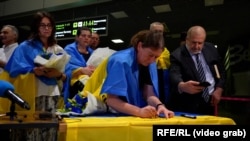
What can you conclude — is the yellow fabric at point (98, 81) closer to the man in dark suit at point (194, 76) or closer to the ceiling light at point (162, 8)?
the man in dark suit at point (194, 76)

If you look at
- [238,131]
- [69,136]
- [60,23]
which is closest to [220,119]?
[238,131]

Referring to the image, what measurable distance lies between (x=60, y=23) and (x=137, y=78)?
3.71m

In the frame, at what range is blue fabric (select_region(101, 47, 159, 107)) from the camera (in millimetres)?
1662

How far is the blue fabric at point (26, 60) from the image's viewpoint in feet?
7.47

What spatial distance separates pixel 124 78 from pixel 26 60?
0.94 metres

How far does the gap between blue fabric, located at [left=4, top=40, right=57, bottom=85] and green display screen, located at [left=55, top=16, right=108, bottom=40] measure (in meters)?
2.57

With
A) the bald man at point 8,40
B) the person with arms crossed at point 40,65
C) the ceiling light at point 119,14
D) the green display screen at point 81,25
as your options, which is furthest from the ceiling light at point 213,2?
the person with arms crossed at point 40,65

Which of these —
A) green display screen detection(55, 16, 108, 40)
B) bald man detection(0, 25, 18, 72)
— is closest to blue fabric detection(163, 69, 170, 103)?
bald man detection(0, 25, 18, 72)

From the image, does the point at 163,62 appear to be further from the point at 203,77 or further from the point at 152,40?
the point at 152,40

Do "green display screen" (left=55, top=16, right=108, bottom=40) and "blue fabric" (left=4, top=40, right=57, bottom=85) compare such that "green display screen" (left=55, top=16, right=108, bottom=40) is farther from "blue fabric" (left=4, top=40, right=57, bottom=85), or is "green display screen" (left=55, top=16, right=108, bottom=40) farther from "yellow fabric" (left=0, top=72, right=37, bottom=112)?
"yellow fabric" (left=0, top=72, right=37, bottom=112)

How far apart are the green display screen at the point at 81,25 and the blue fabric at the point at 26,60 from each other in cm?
257

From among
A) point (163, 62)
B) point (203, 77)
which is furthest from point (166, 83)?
point (203, 77)

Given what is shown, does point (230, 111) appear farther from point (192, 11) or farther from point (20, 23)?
point (20, 23)

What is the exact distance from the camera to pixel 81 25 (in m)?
5.11
